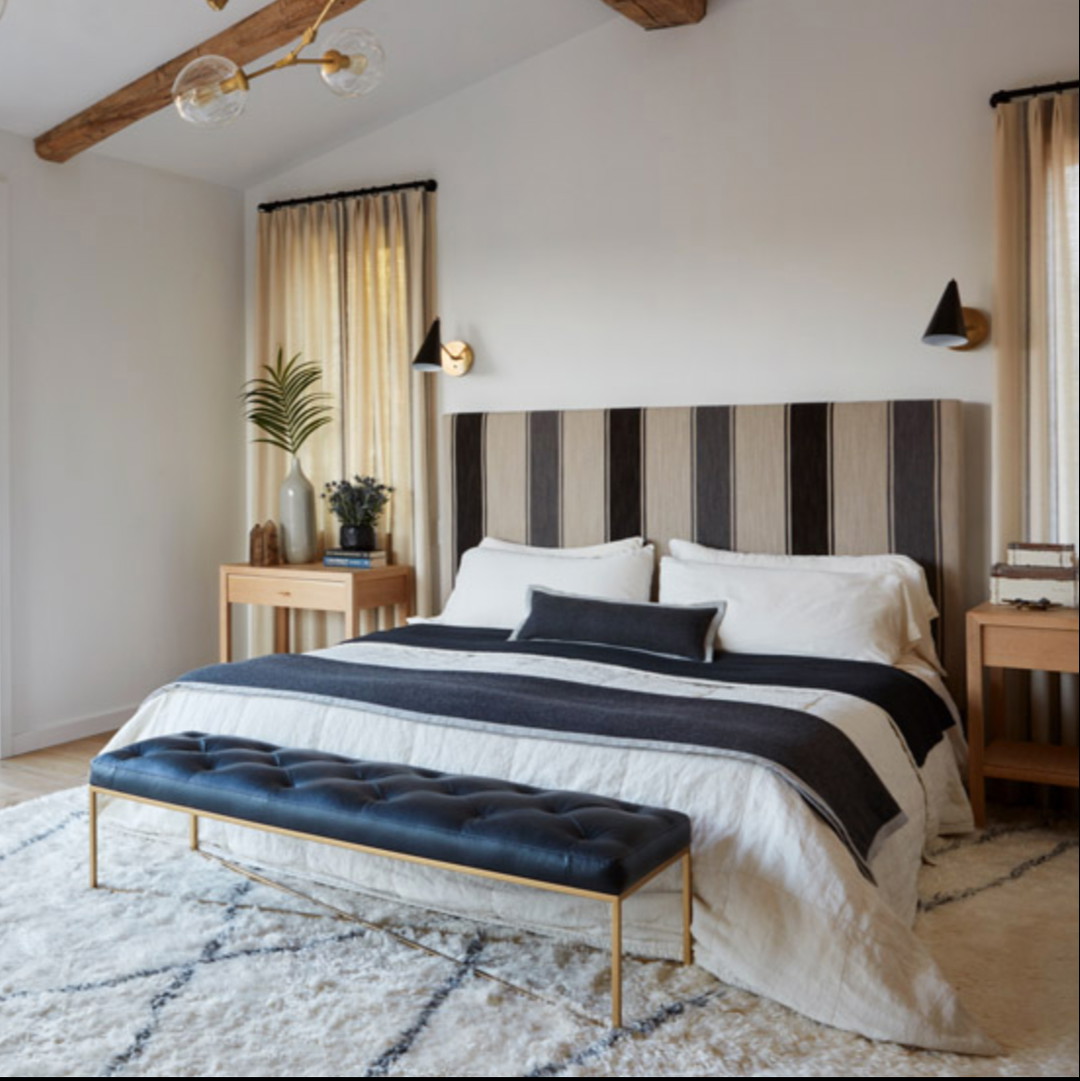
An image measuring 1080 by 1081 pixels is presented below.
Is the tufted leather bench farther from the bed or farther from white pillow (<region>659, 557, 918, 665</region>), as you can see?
white pillow (<region>659, 557, 918, 665</region>)

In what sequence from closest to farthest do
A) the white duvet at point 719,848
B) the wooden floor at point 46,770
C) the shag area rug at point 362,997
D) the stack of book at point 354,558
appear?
the shag area rug at point 362,997 < the white duvet at point 719,848 < the wooden floor at point 46,770 < the stack of book at point 354,558

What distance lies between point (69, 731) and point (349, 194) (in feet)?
8.52

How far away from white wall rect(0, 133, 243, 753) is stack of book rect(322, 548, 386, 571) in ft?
2.58

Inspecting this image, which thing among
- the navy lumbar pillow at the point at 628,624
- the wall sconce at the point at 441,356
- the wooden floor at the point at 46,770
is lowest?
the wooden floor at the point at 46,770

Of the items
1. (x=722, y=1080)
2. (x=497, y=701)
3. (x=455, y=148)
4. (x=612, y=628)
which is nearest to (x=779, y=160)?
(x=455, y=148)

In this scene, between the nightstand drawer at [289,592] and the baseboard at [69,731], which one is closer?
the baseboard at [69,731]

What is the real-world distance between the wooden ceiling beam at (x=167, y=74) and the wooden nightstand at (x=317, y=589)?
6.06ft

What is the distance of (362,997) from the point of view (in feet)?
7.73

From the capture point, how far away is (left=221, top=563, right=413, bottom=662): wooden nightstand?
15.5 ft

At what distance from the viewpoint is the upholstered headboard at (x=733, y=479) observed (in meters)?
3.80

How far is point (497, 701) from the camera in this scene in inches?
111

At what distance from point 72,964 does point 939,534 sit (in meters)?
2.85

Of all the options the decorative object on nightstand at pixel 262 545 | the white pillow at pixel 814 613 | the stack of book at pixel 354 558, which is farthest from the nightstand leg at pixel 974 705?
the decorative object on nightstand at pixel 262 545

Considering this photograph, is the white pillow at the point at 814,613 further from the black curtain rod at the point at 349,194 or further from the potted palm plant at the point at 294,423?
the black curtain rod at the point at 349,194
